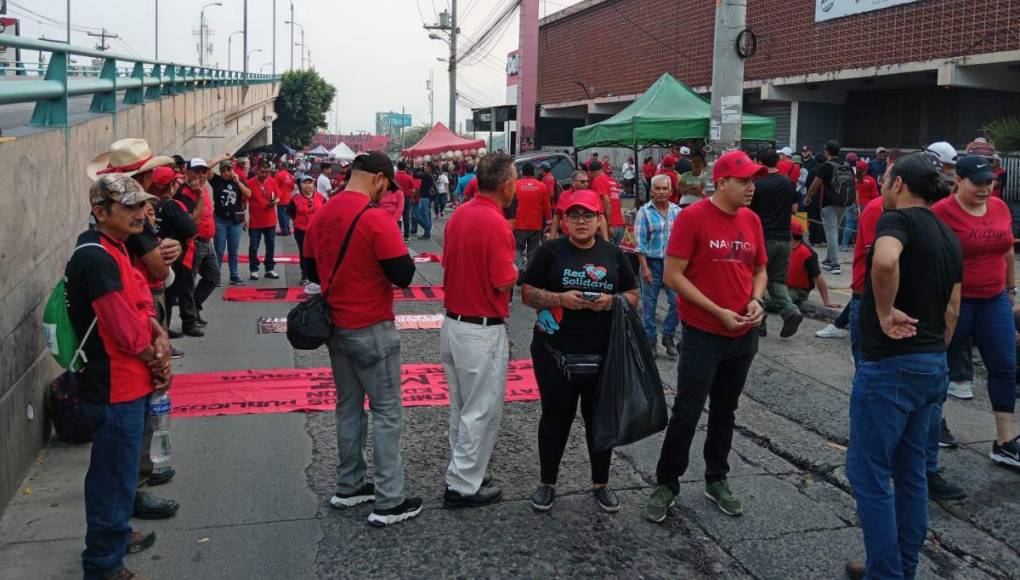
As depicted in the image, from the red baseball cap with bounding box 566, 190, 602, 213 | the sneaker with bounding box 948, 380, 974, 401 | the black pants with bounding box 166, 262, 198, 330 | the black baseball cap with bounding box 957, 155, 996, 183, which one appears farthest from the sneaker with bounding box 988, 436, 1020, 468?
the black pants with bounding box 166, 262, 198, 330

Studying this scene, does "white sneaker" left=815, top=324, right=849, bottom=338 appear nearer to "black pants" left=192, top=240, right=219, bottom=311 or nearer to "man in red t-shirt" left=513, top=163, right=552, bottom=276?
"man in red t-shirt" left=513, top=163, right=552, bottom=276

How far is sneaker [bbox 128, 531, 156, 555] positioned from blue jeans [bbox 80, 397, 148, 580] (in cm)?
41

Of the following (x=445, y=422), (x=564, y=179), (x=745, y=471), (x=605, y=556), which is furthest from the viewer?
(x=564, y=179)

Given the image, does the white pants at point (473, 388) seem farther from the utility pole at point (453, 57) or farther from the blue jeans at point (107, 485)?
the utility pole at point (453, 57)

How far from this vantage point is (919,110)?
2234 cm

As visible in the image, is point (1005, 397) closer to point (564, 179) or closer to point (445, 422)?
point (445, 422)

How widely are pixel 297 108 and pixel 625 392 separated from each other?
232 ft

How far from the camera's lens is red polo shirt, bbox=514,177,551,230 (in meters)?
12.0

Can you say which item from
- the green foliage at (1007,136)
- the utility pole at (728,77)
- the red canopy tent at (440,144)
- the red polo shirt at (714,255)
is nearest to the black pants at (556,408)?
the red polo shirt at (714,255)

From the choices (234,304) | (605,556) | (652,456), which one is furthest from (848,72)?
(605,556)

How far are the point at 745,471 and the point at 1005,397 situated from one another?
169 cm

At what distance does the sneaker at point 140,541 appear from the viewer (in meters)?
4.14

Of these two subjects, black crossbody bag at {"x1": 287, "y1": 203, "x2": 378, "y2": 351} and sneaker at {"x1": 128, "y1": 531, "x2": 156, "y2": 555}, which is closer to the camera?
sneaker at {"x1": 128, "y1": 531, "x2": 156, "y2": 555}

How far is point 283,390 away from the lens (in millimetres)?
6984
